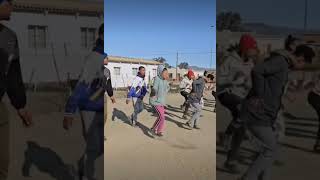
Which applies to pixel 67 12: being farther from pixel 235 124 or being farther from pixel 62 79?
pixel 235 124

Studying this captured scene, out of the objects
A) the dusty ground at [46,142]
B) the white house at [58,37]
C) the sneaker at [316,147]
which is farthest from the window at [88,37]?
the sneaker at [316,147]

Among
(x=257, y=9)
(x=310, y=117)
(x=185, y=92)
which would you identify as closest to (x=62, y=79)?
(x=257, y=9)

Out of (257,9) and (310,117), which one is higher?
(257,9)

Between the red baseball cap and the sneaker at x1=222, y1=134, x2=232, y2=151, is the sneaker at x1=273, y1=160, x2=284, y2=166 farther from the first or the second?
the red baseball cap

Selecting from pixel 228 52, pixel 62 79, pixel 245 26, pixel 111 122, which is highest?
pixel 245 26

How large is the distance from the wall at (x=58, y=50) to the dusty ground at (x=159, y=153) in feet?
5.72

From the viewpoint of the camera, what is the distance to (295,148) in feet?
13.8

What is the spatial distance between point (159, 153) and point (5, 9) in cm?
360

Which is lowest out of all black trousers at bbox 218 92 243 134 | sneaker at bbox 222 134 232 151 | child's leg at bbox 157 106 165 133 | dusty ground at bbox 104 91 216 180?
dusty ground at bbox 104 91 216 180

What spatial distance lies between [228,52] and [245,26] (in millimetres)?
293

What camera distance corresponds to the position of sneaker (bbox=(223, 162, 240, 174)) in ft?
14.0

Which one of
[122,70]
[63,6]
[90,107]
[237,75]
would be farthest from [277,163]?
[122,70]

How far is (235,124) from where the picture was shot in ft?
13.8

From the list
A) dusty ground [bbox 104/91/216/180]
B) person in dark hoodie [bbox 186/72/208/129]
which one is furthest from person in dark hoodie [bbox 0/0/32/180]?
person in dark hoodie [bbox 186/72/208/129]
